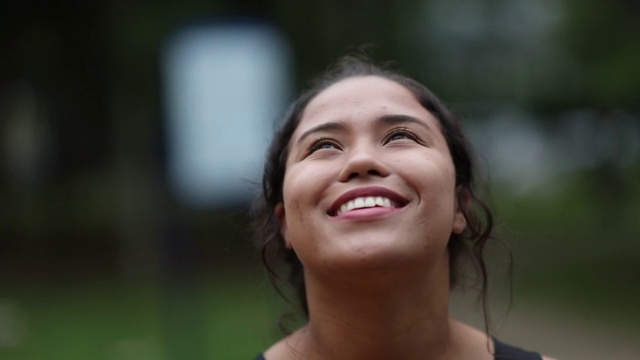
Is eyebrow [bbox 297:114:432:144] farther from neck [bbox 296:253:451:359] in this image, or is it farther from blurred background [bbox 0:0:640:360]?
blurred background [bbox 0:0:640:360]

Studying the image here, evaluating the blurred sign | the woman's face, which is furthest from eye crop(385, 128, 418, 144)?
the blurred sign

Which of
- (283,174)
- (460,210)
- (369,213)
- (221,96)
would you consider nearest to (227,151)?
(221,96)

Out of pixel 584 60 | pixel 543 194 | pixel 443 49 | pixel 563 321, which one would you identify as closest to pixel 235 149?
pixel 563 321

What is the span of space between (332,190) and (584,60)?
9.60 m

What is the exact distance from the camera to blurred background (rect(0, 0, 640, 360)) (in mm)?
6785

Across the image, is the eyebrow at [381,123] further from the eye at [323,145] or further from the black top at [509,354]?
the black top at [509,354]

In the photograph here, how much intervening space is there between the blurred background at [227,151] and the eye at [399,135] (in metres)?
3.55

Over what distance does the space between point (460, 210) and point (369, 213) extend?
0.51 metres

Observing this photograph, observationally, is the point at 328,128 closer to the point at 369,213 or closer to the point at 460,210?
the point at 369,213

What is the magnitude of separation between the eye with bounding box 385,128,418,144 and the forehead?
0.18 ft

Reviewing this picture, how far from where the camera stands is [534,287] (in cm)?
1040

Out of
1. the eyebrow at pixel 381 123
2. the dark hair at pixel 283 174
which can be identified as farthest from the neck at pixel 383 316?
the eyebrow at pixel 381 123

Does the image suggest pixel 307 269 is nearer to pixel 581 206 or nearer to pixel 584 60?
pixel 584 60

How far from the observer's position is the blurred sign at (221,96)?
20.5ft
